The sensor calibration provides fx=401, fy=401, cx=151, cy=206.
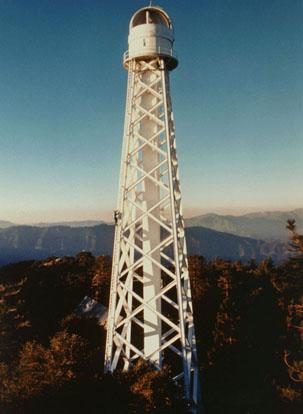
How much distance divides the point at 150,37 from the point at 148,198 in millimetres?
6462

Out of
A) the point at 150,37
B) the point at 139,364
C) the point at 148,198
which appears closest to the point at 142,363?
the point at 139,364

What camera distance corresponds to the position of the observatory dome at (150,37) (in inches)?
632

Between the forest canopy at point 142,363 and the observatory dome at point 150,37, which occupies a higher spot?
the observatory dome at point 150,37

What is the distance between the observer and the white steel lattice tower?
15.8m

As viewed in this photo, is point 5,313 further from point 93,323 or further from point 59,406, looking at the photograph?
point 59,406

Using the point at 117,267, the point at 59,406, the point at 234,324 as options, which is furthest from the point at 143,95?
the point at 234,324

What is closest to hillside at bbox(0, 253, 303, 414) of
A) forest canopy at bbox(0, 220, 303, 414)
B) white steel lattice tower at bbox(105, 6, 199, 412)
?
forest canopy at bbox(0, 220, 303, 414)

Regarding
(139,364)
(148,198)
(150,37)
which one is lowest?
(139,364)

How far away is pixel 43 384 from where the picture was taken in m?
14.3

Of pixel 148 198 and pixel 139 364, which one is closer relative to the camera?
pixel 139 364

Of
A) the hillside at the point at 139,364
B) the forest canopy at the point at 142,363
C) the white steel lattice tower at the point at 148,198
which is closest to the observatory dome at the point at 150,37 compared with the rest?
the white steel lattice tower at the point at 148,198

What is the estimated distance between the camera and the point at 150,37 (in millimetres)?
16078

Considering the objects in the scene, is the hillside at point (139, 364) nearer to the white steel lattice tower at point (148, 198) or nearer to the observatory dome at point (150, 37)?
the white steel lattice tower at point (148, 198)

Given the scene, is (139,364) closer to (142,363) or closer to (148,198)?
(142,363)
